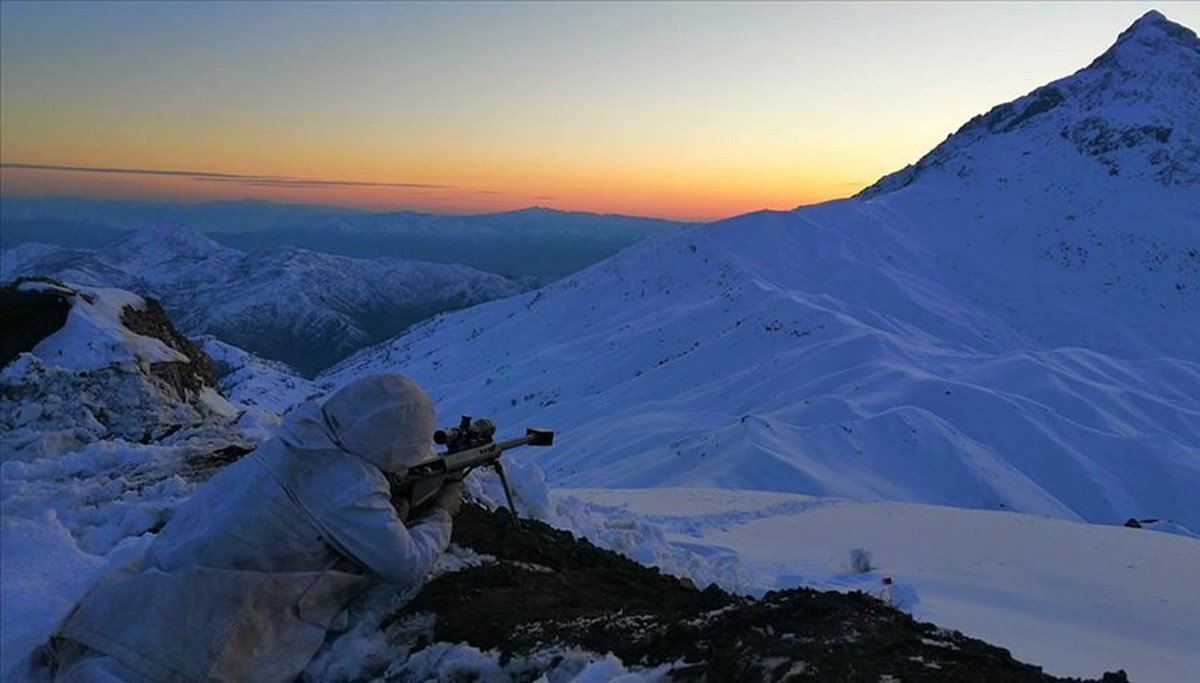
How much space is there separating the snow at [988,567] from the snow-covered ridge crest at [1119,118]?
48983 millimetres

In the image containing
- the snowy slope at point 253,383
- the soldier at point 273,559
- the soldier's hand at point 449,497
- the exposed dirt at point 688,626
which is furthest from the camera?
the snowy slope at point 253,383

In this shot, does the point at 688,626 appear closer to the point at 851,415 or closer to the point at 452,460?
the point at 452,460

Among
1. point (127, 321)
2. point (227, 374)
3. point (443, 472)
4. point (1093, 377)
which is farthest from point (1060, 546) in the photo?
point (227, 374)

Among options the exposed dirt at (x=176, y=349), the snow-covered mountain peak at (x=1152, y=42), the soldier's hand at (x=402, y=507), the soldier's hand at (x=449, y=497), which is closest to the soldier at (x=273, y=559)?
the soldier's hand at (x=402, y=507)

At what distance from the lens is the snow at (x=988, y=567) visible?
6359 millimetres

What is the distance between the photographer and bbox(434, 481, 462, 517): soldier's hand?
4707mm

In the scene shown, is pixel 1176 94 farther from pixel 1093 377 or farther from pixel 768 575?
pixel 768 575

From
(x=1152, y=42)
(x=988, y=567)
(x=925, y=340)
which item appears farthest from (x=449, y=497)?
(x=1152, y=42)

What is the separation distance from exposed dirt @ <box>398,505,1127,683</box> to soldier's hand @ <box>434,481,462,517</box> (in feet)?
1.35

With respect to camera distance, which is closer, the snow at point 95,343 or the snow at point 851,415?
the snow at point 851,415

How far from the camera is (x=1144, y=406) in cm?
2208

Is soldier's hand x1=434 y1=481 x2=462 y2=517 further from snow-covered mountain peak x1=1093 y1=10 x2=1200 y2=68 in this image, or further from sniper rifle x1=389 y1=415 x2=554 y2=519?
snow-covered mountain peak x1=1093 y1=10 x2=1200 y2=68

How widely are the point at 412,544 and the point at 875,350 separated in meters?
22.1

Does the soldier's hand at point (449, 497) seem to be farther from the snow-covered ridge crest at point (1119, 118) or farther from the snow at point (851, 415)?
the snow-covered ridge crest at point (1119, 118)
